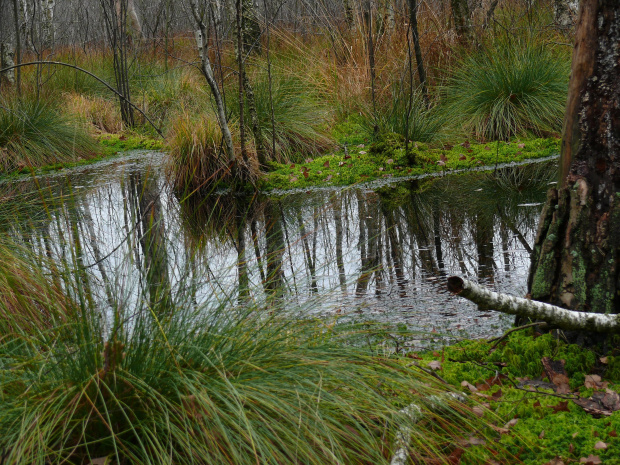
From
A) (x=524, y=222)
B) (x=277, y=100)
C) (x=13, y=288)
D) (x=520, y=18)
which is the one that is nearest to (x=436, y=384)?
(x=13, y=288)

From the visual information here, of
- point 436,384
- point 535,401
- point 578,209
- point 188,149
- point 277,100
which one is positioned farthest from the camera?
point 277,100

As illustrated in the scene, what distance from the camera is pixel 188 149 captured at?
759 centimetres

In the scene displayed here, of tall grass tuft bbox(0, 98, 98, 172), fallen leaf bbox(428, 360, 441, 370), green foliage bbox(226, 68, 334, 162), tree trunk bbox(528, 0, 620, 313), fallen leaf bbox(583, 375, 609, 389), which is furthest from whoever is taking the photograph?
tall grass tuft bbox(0, 98, 98, 172)

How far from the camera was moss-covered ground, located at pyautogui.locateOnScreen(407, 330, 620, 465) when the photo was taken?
2.14 m

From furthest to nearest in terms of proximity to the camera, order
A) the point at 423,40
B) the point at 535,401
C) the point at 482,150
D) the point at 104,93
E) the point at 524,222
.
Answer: the point at 104,93
the point at 423,40
the point at 482,150
the point at 524,222
the point at 535,401

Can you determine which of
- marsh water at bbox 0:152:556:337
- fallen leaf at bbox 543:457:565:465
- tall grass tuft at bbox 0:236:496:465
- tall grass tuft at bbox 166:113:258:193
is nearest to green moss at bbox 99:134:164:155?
marsh water at bbox 0:152:556:337

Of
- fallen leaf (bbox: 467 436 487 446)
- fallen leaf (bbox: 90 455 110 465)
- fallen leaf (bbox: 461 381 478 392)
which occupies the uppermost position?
fallen leaf (bbox: 90 455 110 465)

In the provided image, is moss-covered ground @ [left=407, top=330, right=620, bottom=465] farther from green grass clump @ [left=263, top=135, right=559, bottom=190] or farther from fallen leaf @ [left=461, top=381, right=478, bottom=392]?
green grass clump @ [left=263, top=135, right=559, bottom=190]

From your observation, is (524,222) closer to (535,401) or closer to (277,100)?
(535,401)

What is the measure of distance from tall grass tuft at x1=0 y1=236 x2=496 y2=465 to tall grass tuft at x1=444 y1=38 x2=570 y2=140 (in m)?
6.88

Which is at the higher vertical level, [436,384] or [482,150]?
[482,150]

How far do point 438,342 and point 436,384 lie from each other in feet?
3.35

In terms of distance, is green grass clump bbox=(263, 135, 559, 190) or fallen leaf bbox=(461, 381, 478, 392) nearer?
fallen leaf bbox=(461, 381, 478, 392)

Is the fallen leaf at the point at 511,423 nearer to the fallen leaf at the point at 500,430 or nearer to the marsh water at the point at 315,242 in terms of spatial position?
the fallen leaf at the point at 500,430
